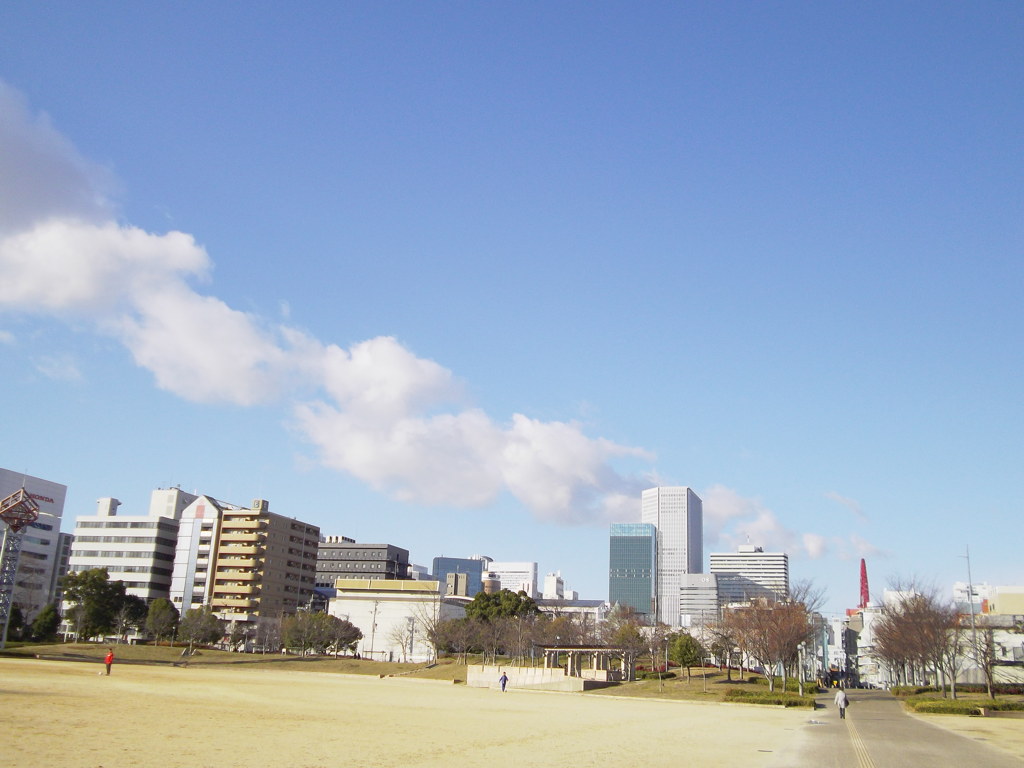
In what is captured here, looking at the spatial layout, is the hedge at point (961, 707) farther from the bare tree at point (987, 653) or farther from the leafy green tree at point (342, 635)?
the leafy green tree at point (342, 635)

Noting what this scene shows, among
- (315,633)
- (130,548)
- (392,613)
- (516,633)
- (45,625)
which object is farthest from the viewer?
(130,548)

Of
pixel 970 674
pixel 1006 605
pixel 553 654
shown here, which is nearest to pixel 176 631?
pixel 553 654

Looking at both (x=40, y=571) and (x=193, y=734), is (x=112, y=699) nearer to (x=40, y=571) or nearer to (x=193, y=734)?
(x=193, y=734)

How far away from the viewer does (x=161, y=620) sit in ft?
343

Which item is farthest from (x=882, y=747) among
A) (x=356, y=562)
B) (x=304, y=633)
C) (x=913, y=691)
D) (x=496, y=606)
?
(x=356, y=562)

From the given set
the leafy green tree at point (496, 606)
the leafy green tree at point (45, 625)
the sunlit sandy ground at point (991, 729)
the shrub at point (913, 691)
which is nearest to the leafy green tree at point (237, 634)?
the leafy green tree at point (45, 625)

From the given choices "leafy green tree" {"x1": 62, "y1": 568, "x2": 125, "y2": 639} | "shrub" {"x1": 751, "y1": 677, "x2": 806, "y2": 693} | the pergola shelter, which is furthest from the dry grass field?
"leafy green tree" {"x1": 62, "y1": 568, "x2": 125, "y2": 639}

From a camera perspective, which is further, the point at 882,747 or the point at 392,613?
the point at 392,613

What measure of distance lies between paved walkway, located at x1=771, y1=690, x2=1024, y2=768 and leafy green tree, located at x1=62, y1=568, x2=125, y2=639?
89.4 meters

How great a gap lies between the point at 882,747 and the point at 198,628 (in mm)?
92747

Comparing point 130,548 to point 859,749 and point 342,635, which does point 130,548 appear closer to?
point 342,635

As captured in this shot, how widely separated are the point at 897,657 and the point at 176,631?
8790 centimetres

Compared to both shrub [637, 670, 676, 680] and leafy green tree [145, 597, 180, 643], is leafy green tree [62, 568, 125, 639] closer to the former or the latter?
leafy green tree [145, 597, 180, 643]

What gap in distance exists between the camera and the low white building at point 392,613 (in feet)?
388
